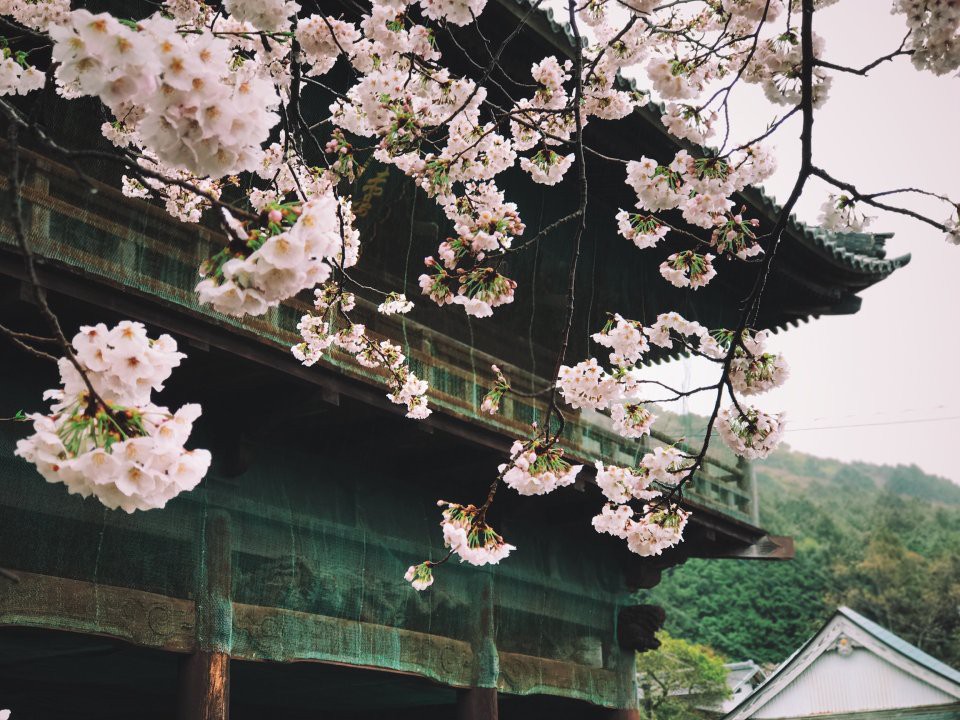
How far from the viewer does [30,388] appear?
646 cm

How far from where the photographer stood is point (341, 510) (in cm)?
830

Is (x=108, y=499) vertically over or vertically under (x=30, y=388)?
under

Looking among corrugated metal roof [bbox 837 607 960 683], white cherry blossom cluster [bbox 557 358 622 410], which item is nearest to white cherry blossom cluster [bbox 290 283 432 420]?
white cherry blossom cluster [bbox 557 358 622 410]

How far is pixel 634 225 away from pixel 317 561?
13.4 feet

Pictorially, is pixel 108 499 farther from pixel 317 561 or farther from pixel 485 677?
pixel 485 677

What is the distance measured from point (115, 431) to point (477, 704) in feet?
23.9

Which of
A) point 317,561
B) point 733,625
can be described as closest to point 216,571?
point 317,561

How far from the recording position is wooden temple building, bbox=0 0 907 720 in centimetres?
621

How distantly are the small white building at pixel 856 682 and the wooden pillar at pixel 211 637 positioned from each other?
1780 centimetres

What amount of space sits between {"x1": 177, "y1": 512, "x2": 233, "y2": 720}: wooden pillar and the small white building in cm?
1780

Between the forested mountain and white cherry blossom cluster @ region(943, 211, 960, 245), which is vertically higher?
the forested mountain

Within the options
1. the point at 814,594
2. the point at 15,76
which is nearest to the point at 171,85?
the point at 15,76

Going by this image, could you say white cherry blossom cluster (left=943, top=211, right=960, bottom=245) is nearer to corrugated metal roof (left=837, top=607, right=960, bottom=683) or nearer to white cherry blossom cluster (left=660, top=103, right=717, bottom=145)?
white cherry blossom cluster (left=660, top=103, right=717, bottom=145)

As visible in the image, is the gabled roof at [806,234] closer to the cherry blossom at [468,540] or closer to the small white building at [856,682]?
the cherry blossom at [468,540]
